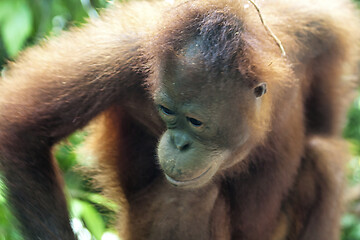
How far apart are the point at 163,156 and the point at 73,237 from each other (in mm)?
728

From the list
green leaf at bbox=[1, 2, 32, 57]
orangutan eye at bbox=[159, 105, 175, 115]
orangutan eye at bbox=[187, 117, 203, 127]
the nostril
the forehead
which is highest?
green leaf at bbox=[1, 2, 32, 57]

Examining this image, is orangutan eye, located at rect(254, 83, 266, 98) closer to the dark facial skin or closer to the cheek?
the dark facial skin

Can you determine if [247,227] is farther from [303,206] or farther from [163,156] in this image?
[163,156]

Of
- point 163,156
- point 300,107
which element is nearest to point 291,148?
point 300,107

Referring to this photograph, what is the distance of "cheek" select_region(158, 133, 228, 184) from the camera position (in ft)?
7.53

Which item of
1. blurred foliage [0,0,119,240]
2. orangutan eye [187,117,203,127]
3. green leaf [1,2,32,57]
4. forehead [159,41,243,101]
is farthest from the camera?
green leaf [1,2,32,57]

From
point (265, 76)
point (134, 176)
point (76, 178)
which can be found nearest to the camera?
point (265, 76)

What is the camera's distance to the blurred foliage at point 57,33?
2.86 metres

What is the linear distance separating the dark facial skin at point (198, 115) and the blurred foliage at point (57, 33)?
28.4 inches

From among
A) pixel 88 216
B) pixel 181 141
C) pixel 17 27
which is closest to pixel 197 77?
pixel 181 141

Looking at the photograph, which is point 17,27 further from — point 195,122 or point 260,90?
point 260,90

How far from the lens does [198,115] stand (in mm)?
2240

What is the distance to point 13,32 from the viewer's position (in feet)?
9.85

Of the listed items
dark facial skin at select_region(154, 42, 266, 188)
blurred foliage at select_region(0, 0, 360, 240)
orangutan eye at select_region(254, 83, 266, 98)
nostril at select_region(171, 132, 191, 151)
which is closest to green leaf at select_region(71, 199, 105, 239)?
blurred foliage at select_region(0, 0, 360, 240)
